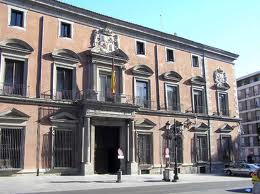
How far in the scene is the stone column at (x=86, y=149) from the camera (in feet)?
81.1

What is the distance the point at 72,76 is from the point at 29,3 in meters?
5.83

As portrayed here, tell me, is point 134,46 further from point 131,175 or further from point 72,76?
point 131,175

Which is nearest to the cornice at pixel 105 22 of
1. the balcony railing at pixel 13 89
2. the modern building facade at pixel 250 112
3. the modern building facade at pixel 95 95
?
the modern building facade at pixel 95 95

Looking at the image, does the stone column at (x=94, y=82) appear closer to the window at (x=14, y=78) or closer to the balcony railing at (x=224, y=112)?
the window at (x=14, y=78)

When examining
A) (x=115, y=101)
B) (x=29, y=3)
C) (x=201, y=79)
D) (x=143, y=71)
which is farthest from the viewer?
(x=201, y=79)

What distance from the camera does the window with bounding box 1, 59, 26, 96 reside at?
76.8ft

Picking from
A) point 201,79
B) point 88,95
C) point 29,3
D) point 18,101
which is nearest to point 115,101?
point 88,95

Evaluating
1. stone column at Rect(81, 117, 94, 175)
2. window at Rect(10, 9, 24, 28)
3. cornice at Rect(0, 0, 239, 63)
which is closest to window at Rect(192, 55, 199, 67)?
cornice at Rect(0, 0, 239, 63)

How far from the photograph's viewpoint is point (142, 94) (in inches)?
1188

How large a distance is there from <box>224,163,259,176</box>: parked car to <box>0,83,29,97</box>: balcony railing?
18.6m

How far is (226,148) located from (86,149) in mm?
16652

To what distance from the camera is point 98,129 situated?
27344mm

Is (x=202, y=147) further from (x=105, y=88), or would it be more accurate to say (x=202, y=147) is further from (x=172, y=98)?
(x=105, y=88)

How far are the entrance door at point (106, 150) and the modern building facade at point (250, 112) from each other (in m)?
44.9
